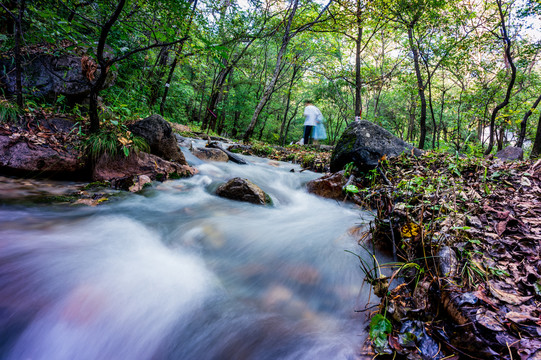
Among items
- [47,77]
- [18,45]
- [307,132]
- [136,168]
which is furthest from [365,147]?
[307,132]

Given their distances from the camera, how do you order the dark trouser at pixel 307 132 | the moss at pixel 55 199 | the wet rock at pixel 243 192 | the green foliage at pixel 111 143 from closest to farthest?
1. the moss at pixel 55 199
2. the green foliage at pixel 111 143
3. the wet rock at pixel 243 192
4. the dark trouser at pixel 307 132

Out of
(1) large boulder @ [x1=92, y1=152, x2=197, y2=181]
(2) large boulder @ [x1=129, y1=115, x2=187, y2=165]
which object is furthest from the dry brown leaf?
(2) large boulder @ [x1=129, y1=115, x2=187, y2=165]

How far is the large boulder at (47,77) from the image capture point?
4445 millimetres

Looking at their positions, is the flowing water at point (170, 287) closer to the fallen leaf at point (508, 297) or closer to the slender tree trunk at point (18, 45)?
the fallen leaf at point (508, 297)

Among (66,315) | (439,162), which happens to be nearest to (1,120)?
(66,315)

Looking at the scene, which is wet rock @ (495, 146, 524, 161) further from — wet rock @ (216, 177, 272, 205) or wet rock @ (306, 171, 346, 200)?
wet rock @ (216, 177, 272, 205)

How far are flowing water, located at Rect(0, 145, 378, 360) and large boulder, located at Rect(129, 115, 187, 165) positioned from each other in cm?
189

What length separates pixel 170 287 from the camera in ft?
6.53

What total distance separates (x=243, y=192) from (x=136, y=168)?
6.63 ft

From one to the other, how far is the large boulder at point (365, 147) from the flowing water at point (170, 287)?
1990 mm

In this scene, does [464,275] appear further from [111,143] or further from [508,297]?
[111,143]

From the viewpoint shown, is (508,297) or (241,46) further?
(241,46)

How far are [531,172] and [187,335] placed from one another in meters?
4.04

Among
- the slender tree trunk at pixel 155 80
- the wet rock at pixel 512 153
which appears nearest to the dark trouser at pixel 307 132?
the slender tree trunk at pixel 155 80
